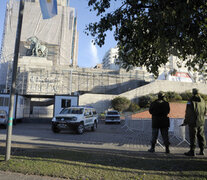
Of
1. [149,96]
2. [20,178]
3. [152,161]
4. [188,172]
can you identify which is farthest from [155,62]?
[149,96]

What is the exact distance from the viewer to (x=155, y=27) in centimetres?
596

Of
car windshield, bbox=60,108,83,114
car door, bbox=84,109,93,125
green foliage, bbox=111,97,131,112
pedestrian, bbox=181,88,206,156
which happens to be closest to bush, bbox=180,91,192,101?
green foliage, bbox=111,97,131,112

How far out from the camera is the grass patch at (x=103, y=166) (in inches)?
173

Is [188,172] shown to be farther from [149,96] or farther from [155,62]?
[149,96]

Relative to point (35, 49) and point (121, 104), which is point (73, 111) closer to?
point (121, 104)

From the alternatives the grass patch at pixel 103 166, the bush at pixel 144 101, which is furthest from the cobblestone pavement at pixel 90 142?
the bush at pixel 144 101

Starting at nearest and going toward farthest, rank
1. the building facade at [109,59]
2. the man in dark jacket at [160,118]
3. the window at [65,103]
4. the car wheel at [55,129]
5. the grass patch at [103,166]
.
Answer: the grass patch at [103,166] < the man in dark jacket at [160,118] < the car wheel at [55,129] < the window at [65,103] < the building facade at [109,59]

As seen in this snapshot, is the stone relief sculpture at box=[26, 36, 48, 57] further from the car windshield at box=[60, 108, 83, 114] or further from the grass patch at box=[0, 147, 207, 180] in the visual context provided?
the grass patch at box=[0, 147, 207, 180]

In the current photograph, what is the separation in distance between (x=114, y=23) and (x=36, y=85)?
3867cm

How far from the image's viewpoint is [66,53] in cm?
5872

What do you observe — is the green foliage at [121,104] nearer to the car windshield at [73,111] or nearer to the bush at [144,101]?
the bush at [144,101]

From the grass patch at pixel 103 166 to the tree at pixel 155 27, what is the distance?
3162 mm

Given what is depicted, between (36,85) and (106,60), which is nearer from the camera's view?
(36,85)

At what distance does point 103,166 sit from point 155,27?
4087 mm
